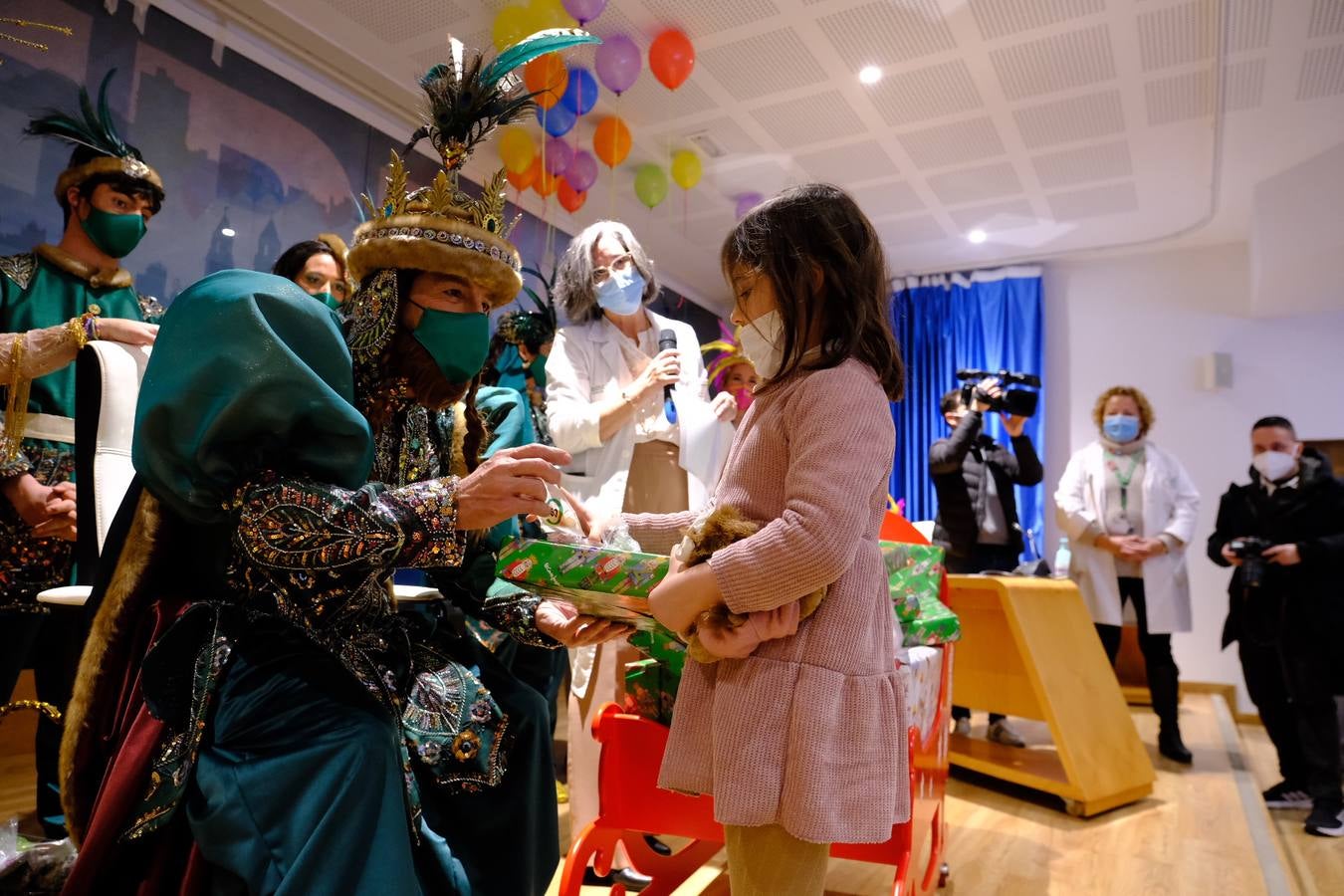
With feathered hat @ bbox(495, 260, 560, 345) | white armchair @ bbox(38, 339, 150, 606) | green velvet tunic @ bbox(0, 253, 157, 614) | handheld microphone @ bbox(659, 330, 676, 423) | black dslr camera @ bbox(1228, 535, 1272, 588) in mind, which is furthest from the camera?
feathered hat @ bbox(495, 260, 560, 345)

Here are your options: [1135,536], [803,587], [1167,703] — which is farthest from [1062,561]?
[803,587]

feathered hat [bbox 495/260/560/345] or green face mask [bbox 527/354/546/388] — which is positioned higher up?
feathered hat [bbox 495/260/560/345]

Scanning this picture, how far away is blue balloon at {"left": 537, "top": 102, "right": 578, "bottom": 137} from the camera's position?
433 cm

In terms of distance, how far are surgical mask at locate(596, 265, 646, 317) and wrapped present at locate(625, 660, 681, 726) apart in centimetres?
124

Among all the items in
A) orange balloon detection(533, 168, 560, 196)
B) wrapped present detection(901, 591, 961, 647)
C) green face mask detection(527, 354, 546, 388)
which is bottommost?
wrapped present detection(901, 591, 961, 647)

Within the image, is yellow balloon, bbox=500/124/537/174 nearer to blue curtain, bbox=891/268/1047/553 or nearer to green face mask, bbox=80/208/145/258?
green face mask, bbox=80/208/145/258

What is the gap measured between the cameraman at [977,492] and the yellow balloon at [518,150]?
2.67 m

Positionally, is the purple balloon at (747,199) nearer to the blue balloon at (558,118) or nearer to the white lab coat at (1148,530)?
the blue balloon at (558,118)

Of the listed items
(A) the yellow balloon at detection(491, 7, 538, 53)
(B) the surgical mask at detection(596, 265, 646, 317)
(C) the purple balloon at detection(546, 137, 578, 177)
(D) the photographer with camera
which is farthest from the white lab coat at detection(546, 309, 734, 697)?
(D) the photographer with camera

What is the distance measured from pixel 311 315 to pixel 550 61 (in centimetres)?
308

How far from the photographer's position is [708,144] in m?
5.33

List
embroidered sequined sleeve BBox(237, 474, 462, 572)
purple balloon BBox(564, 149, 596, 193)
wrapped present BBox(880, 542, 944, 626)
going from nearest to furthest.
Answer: embroidered sequined sleeve BBox(237, 474, 462, 572), wrapped present BBox(880, 542, 944, 626), purple balloon BBox(564, 149, 596, 193)

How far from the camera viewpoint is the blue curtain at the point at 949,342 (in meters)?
7.54

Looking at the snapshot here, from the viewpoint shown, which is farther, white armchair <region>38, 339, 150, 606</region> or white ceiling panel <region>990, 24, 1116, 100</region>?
white ceiling panel <region>990, 24, 1116, 100</region>
